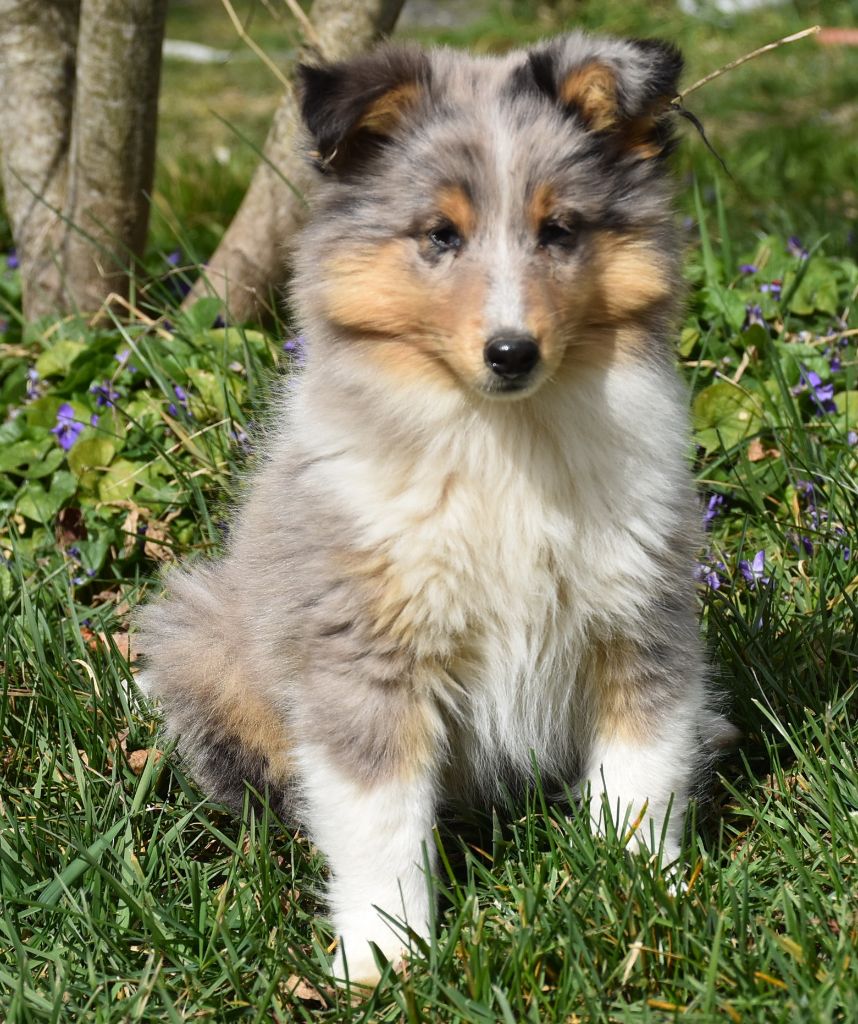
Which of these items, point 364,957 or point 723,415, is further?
point 723,415

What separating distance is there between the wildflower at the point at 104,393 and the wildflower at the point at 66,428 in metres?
0.10

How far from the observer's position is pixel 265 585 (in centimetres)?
315

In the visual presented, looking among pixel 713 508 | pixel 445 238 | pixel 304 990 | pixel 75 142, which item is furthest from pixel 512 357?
pixel 75 142

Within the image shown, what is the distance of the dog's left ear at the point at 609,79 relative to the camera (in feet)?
9.08

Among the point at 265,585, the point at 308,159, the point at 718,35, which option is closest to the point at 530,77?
the point at 308,159

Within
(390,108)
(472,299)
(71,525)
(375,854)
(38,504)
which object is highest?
(390,108)

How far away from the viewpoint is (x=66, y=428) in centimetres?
464

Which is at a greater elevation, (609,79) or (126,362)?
(609,79)

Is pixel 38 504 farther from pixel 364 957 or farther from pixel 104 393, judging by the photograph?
pixel 364 957

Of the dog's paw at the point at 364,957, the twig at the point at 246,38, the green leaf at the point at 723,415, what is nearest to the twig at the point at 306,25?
the twig at the point at 246,38

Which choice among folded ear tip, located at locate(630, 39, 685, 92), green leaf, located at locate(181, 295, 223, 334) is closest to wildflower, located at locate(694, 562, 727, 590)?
folded ear tip, located at locate(630, 39, 685, 92)

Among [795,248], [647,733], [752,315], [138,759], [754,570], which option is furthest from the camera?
[795,248]

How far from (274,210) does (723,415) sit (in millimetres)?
1917

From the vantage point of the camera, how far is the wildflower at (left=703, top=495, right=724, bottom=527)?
432cm
